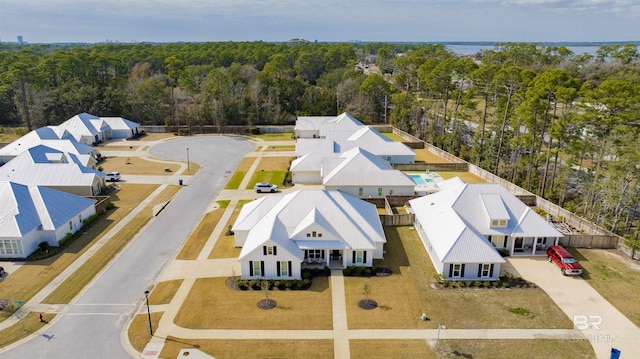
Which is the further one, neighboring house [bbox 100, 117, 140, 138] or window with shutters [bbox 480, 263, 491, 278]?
neighboring house [bbox 100, 117, 140, 138]

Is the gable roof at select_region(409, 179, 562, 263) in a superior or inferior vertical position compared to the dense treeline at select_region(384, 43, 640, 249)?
inferior

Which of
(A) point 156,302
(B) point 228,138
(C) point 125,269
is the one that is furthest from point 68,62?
(A) point 156,302

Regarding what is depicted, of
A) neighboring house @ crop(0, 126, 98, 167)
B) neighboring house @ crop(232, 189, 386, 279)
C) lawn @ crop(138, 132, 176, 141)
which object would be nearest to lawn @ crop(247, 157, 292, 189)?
neighboring house @ crop(232, 189, 386, 279)

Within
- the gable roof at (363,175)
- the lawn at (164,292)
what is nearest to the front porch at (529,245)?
the gable roof at (363,175)

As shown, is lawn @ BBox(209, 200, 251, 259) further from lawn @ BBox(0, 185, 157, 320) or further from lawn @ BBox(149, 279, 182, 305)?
lawn @ BBox(0, 185, 157, 320)

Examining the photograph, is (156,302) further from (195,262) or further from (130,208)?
(130,208)

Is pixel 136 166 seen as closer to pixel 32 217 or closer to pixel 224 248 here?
pixel 32 217
